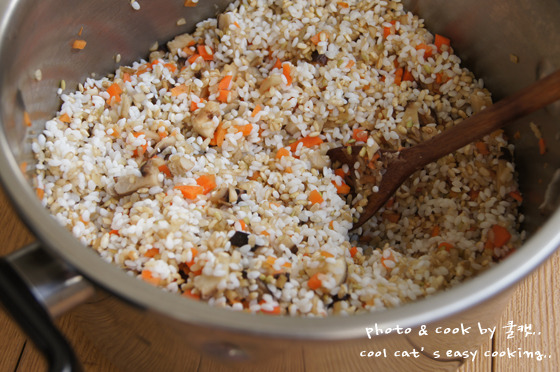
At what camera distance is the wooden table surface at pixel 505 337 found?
4.36 feet

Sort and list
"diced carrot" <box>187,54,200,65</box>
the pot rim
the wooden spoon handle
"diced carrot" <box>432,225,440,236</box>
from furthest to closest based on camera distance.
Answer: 1. "diced carrot" <box>187,54,200,65</box>
2. "diced carrot" <box>432,225,440,236</box>
3. the wooden spoon handle
4. the pot rim

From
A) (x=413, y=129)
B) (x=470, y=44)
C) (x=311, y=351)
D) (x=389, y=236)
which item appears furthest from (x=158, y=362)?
(x=470, y=44)

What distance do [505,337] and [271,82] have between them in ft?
2.94

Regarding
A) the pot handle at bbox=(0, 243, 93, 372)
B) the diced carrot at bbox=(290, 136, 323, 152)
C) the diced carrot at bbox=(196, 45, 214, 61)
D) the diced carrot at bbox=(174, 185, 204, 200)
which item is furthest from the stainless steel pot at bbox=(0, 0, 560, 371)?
the diced carrot at bbox=(290, 136, 323, 152)

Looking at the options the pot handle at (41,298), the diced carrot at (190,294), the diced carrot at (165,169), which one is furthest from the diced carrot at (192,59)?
the pot handle at (41,298)

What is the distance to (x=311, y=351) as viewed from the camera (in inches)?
32.7

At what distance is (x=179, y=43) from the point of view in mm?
1508

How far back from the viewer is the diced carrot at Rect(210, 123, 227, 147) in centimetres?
137

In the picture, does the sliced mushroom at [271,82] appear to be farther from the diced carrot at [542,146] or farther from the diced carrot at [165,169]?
the diced carrot at [542,146]

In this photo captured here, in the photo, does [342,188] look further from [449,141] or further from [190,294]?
[190,294]

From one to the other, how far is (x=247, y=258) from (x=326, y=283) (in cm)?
18

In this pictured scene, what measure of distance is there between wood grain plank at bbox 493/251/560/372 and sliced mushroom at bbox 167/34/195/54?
1.13 meters

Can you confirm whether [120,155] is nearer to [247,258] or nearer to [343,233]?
[247,258]

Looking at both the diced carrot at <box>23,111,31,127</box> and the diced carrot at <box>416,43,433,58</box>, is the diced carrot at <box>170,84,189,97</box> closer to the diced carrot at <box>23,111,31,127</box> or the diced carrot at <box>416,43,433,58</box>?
the diced carrot at <box>23,111,31,127</box>
